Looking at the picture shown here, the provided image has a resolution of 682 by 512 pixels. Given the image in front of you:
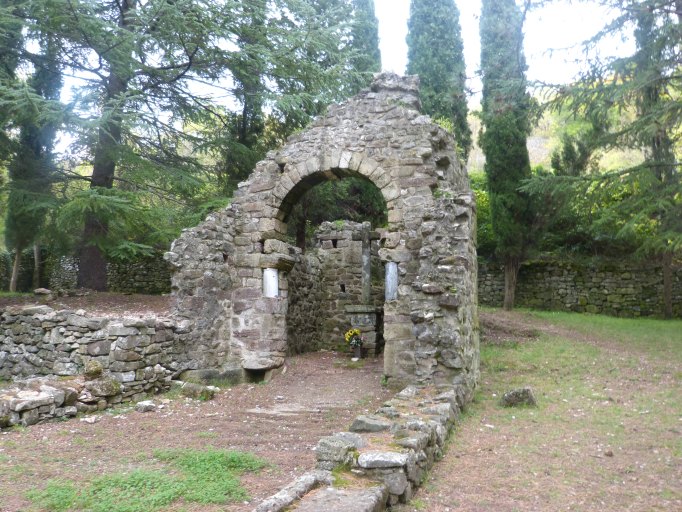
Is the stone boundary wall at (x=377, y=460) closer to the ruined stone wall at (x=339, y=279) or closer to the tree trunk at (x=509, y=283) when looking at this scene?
the ruined stone wall at (x=339, y=279)

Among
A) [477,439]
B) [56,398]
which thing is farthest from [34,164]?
[477,439]

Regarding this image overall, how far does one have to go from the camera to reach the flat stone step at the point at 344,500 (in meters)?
3.54

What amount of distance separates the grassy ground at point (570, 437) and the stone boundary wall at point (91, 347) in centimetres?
477

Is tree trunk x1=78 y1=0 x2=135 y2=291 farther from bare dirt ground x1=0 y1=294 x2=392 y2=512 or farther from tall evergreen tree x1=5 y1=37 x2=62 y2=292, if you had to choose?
bare dirt ground x1=0 y1=294 x2=392 y2=512

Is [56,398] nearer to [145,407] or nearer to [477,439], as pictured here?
[145,407]

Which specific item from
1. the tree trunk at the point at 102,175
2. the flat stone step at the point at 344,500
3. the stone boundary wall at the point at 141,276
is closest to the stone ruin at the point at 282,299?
the flat stone step at the point at 344,500

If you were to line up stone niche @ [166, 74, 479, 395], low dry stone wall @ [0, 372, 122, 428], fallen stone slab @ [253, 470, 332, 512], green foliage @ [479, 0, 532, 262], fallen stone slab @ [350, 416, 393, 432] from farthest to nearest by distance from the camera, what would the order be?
green foliage @ [479, 0, 532, 262]
stone niche @ [166, 74, 479, 395]
low dry stone wall @ [0, 372, 122, 428]
fallen stone slab @ [350, 416, 393, 432]
fallen stone slab @ [253, 470, 332, 512]

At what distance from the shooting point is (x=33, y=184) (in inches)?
471

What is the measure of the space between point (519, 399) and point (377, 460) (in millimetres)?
3925

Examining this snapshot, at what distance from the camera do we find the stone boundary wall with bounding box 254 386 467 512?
3697mm

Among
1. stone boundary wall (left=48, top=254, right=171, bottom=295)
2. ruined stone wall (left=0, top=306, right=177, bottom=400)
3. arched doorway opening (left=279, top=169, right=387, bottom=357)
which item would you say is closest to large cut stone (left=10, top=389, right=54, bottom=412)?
ruined stone wall (left=0, top=306, right=177, bottom=400)

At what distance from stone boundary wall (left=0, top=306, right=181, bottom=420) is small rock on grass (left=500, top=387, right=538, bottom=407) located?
5.21 m

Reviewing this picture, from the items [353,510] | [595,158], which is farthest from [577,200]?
[353,510]

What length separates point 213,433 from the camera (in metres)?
6.36
